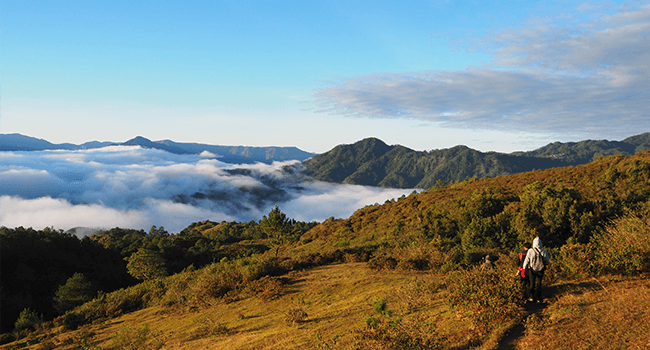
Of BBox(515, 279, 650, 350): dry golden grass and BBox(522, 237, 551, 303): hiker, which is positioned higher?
BBox(522, 237, 551, 303): hiker

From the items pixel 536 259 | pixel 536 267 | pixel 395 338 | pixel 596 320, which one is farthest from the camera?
pixel 536 259

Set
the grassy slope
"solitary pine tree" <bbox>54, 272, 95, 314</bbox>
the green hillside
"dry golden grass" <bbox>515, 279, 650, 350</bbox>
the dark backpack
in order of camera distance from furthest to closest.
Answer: "solitary pine tree" <bbox>54, 272, 95, 314</bbox> < the grassy slope < the dark backpack < the green hillside < "dry golden grass" <bbox>515, 279, 650, 350</bbox>

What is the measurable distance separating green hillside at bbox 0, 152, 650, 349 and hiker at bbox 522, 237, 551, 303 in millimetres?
326

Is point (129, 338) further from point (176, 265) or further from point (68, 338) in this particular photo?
point (176, 265)

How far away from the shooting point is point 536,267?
7.89m

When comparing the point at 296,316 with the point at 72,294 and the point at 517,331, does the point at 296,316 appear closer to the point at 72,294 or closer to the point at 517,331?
the point at 517,331

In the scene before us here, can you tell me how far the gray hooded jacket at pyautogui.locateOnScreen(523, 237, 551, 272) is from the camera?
7.89 m

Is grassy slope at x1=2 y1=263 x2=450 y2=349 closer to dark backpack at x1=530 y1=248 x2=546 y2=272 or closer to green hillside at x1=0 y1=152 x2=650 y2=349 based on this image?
green hillside at x1=0 y1=152 x2=650 y2=349

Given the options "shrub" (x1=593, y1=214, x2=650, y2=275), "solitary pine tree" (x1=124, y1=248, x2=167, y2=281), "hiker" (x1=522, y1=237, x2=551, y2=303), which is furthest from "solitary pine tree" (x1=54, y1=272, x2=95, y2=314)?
"shrub" (x1=593, y1=214, x2=650, y2=275)

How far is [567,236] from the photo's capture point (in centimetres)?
1655

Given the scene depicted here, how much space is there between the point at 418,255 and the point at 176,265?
45.6 meters

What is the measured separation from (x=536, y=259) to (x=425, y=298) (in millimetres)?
3325

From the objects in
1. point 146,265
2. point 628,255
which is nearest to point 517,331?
point 628,255

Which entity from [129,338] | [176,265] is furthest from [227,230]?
[129,338]
